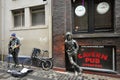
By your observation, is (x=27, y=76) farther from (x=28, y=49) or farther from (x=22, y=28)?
(x=22, y=28)

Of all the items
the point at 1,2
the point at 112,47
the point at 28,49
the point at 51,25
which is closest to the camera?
the point at 112,47

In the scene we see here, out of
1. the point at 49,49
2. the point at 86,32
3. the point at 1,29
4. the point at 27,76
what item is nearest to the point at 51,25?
the point at 49,49

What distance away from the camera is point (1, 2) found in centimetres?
1253

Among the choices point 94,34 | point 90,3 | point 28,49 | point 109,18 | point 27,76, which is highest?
point 90,3

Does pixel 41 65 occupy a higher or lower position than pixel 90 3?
lower

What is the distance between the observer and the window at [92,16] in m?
8.26

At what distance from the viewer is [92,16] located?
865 cm

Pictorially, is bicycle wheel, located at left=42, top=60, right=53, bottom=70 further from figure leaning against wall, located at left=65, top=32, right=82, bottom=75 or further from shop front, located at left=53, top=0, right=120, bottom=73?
figure leaning against wall, located at left=65, top=32, right=82, bottom=75

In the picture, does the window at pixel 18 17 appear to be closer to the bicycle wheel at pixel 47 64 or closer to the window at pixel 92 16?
the bicycle wheel at pixel 47 64

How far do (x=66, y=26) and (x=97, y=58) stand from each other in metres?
2.30

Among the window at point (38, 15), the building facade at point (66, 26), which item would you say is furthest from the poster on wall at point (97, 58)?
the window at point (38, 15)

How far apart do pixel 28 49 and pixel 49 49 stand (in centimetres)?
193

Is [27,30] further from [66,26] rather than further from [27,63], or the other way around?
[66,26]

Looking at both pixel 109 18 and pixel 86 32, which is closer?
pixel 109 18
